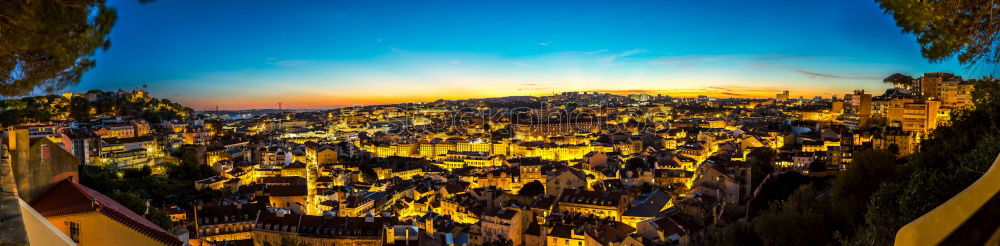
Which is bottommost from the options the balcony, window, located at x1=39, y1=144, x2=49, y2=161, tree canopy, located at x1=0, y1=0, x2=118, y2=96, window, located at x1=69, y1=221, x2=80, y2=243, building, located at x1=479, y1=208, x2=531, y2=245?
building, located at x1=479, y1=208, x2=531, y2=245

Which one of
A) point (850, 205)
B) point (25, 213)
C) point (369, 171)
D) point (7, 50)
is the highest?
point (7, 50)

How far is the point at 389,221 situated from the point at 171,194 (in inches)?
439

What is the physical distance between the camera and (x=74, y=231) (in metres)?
5.53

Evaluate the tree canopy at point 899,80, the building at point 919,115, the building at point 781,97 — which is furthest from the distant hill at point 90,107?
the building at point 781,97

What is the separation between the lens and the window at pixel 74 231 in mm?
5488

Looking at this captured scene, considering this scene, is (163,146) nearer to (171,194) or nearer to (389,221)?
(171,194)

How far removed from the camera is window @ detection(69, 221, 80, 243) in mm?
5488

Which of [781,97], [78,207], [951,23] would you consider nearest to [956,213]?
[951,23]

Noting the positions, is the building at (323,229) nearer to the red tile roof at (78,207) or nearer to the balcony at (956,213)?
the red tile roof at (78,207)

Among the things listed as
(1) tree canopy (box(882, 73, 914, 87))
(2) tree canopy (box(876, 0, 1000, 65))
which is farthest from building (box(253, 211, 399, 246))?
(1) tree canopy (box(882, 73, 914, 87))

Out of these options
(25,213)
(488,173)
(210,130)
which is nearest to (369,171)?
(488,173)

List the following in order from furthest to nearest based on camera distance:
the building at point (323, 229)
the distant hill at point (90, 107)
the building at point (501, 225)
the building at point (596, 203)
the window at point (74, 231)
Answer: the distant hill at point (90, 107) < the building at point (596, 203) < the building at point (501, 225) < the building at point (323, 229) < the window at point (74, 231)

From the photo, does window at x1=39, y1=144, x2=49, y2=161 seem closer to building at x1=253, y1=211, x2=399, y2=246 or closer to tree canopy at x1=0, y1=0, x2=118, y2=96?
tree canopy at x1=0, y1=0, x2=118, y2=96

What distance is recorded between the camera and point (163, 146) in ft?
112
